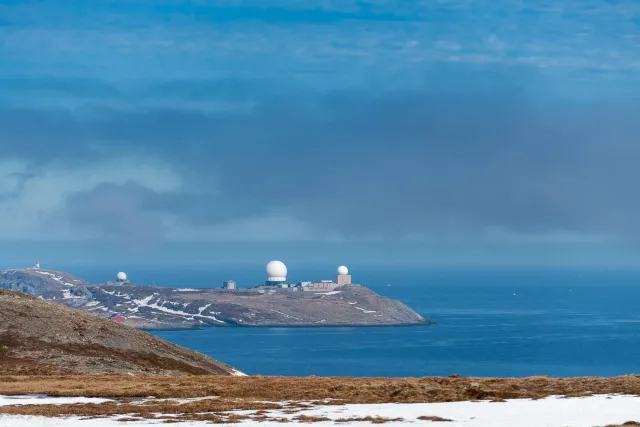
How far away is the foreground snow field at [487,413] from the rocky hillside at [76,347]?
2197 cm

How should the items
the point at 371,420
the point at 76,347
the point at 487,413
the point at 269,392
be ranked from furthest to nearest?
the point at 76,347, the point at 269,392, the point at 487,413, the point at 371,420

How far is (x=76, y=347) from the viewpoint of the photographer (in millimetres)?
56156

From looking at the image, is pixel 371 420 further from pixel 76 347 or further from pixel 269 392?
pixel 76 347

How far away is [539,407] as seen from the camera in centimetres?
2962

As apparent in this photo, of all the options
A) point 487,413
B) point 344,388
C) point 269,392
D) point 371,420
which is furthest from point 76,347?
point 487,413

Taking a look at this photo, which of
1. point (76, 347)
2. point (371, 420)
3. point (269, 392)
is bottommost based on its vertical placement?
point (371, 420)

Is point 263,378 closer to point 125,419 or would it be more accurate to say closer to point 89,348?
point 125,419

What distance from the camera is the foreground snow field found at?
27.1m

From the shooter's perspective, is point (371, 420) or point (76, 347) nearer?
point (371, 420)

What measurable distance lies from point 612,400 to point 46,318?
4150 centimetres

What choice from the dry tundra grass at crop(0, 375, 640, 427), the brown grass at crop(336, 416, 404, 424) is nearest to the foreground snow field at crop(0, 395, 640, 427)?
the brown grass at crop(336, 416, 404, 424)

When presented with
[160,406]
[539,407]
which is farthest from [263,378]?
[539,407]

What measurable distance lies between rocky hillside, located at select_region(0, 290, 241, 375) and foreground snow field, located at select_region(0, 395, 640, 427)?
72.1ft

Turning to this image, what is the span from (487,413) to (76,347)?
114 feet
